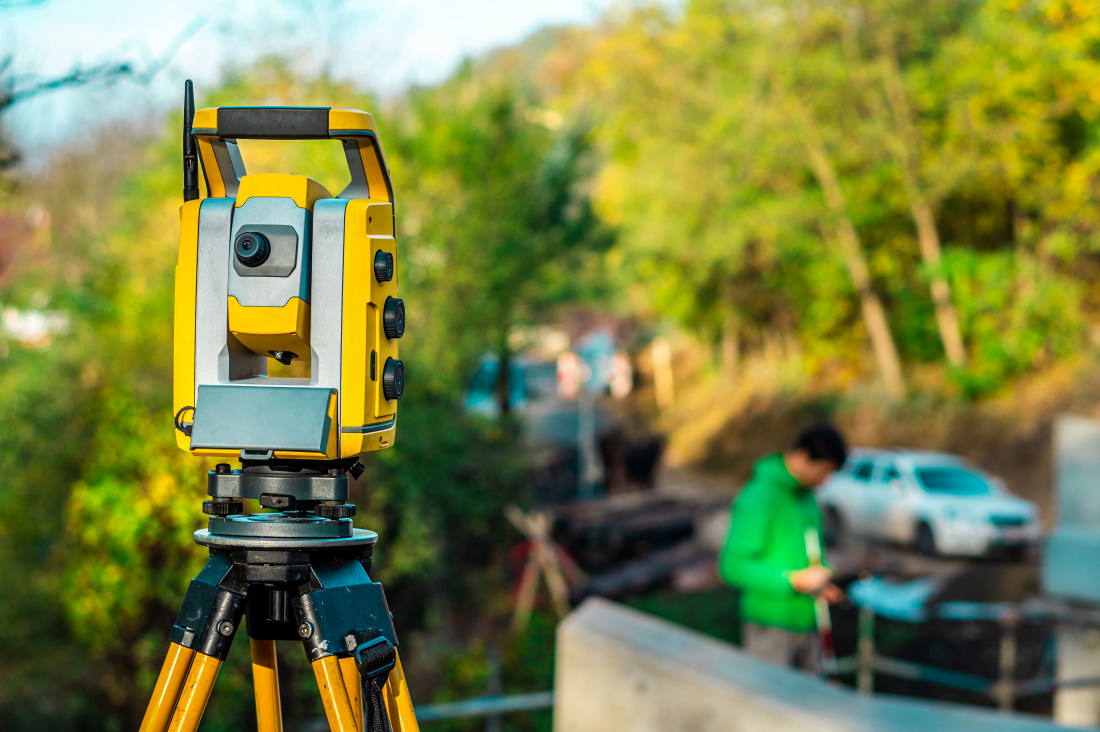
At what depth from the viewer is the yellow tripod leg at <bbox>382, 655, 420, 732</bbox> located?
1688 mm

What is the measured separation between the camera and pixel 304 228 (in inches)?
63.0

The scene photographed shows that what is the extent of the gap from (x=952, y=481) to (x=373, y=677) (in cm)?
1398

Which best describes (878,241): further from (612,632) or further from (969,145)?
(612,632)

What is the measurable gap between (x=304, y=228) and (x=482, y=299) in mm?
8684

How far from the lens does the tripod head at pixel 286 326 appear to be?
1.57m

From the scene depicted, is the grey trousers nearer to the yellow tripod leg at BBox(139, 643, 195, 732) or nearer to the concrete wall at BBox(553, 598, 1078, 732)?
the concrete wall at BBox(553, 598, 1078, 732)

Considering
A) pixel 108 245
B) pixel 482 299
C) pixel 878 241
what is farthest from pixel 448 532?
pixel 878 241

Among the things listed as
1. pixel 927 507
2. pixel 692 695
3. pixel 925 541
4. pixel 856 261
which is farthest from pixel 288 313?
pixel 856 261

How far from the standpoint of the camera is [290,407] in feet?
5.11

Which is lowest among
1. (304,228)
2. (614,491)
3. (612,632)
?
(614,491)

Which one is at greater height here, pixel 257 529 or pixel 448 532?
pixel 257 529

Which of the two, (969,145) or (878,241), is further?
(878,241)

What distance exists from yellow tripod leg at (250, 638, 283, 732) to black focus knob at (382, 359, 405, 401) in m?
0.52

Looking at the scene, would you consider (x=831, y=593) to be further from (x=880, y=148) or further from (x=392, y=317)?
(x=880, y=148)
